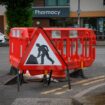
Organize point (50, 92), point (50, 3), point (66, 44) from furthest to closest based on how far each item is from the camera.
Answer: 1. point (50, 3)
2. point (66, 44)
3. point (50, 92)

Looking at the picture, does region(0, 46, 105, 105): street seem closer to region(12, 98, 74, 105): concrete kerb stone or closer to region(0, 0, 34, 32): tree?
region(12, 98, 74, 105): concrete kerb stone

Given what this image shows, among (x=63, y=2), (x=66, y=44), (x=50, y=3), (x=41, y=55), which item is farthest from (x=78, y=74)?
(x=50, y=3)

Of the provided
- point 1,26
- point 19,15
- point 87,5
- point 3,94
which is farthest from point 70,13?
point 3,94

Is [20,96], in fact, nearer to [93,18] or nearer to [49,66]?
[49,66]

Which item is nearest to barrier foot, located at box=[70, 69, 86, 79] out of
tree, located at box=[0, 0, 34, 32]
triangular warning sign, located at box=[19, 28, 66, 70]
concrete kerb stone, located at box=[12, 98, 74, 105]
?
triangular warning sign, located at box=[19, 28, 66, 70]

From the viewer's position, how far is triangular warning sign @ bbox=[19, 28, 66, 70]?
11547mm

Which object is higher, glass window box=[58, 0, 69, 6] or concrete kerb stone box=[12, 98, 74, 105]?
glass window box=[58, 0, 69, 6]

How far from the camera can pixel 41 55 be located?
1160 cm

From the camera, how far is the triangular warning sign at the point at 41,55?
37.9 feet

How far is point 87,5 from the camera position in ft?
157

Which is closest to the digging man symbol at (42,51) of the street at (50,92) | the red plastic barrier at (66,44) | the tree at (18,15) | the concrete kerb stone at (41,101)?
the red plastic barrier at (66,44)

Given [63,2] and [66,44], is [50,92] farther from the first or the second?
[63,2]

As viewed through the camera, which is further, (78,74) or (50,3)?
(50,3)

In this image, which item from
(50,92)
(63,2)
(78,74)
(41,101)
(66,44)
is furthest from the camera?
(63,2)
